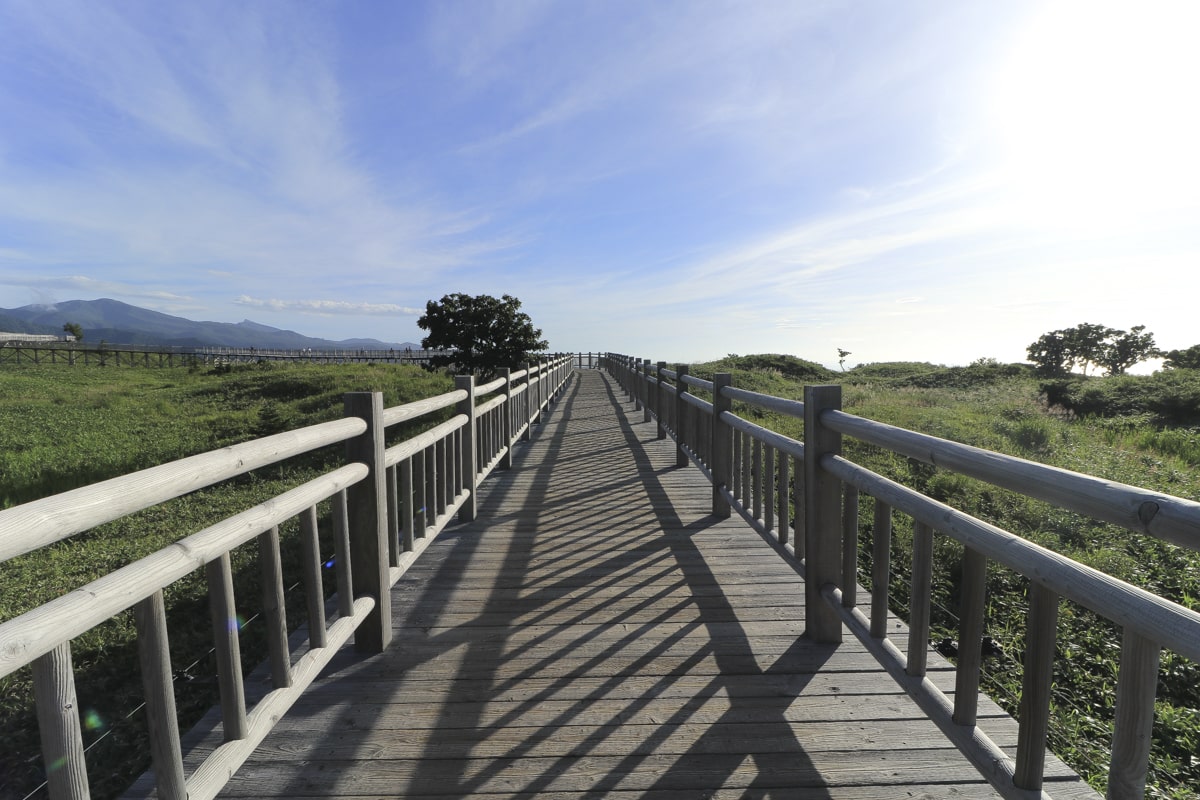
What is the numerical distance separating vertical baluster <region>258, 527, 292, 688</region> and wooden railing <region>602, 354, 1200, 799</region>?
6.62 feet

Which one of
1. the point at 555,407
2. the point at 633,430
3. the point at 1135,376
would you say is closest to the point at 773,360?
the point at 1135,376

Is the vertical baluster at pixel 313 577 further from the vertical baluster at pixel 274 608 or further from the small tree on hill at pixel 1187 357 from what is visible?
the small tree on hill at pixel 1187 357

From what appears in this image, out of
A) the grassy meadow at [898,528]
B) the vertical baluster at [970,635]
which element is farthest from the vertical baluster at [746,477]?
the vertical baluster at [970,635]

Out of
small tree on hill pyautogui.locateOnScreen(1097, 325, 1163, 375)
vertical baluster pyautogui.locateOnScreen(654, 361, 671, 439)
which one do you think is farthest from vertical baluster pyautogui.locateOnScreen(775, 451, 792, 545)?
small tree on hill pyautogui.locateOnScreen(1097, 325, 1163, 375)

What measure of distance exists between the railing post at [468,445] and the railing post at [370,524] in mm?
1895

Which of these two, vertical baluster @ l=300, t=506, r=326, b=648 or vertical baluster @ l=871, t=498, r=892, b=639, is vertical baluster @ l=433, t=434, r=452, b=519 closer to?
vertical baluster @ l=300, t=506, r=326, b=648

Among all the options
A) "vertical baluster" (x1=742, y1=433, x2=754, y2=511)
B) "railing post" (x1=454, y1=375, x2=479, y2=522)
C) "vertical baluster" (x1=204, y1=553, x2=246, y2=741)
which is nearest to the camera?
"vertical baluster" (x1=204, y1=553, x2=246, y2=741)

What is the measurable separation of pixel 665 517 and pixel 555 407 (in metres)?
10.2

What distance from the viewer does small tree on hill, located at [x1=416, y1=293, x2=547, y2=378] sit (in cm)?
3153

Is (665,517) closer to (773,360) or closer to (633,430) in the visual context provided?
(633,430)

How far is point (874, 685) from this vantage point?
2658 mm

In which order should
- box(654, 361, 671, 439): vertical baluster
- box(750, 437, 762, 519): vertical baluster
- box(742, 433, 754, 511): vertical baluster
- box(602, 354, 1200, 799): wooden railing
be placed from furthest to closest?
box(654, 361, 671, 439): vertical baluster < box(742, 433, 754, 511): vertical baluster < box(750, 437, 762, 519): vertical baluster < box(602, 354, 1200, 799): wooden railing

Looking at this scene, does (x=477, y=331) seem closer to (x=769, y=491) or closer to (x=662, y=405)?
(x=662, y=405)

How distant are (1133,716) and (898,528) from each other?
475 centimetres
